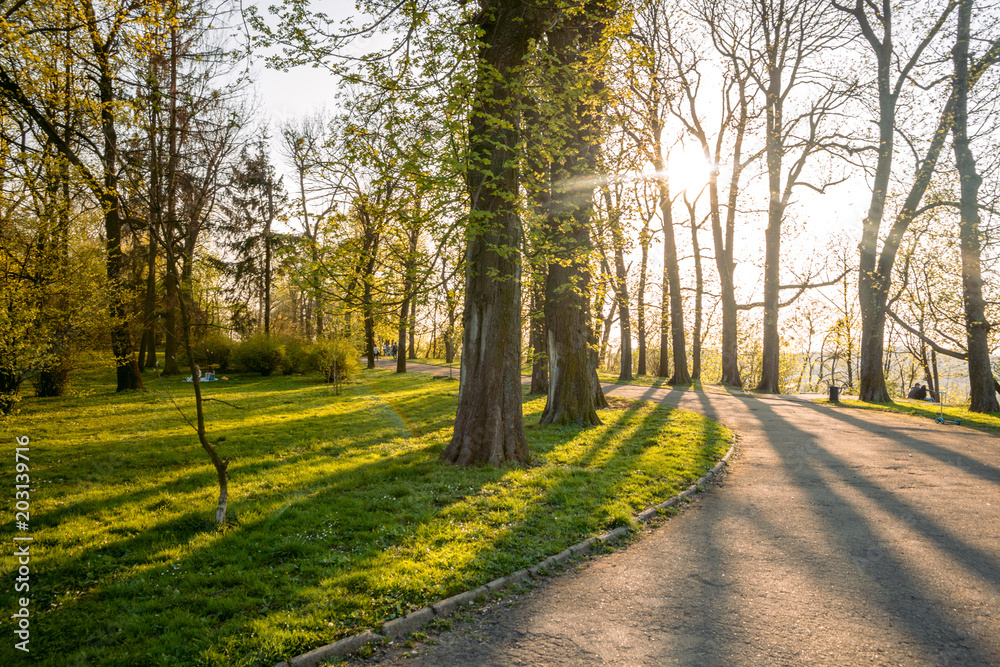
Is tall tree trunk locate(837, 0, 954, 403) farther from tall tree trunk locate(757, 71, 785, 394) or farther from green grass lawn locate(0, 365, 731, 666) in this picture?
green grass lawn locate(0, 365, 731, 666)

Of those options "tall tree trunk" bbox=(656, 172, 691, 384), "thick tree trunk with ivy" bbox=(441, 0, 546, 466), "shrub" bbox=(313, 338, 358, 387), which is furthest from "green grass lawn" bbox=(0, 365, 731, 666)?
"tall tree trunk" bbox=(656, 172, 691, 384)

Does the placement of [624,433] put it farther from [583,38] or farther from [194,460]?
[583,38]

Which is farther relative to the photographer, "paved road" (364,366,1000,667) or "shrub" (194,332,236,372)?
"shrub" (194,332,236,372)

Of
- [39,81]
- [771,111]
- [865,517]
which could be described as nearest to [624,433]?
[865,517]

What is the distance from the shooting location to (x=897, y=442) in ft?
36.0

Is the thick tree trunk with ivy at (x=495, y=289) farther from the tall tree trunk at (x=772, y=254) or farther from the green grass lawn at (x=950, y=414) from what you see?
the tall tree trunk at (x=772, y=254)

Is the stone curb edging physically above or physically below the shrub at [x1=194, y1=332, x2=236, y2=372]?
below

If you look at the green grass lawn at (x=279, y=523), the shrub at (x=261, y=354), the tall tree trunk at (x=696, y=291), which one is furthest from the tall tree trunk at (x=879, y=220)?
the shrub at (x=261, y=354)

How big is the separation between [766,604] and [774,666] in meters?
0.87

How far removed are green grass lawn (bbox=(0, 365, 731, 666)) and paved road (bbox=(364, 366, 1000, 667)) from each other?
63 cm

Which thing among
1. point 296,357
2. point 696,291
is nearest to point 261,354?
point 296,357

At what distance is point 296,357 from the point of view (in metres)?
26.2

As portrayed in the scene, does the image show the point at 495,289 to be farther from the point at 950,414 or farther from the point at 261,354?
the point at 261,354

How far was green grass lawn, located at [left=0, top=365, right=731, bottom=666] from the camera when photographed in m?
3.50
